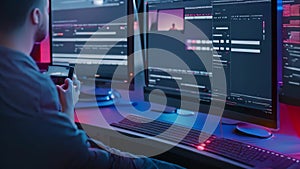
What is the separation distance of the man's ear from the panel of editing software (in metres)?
0.83

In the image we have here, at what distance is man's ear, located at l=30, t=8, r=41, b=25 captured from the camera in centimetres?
117

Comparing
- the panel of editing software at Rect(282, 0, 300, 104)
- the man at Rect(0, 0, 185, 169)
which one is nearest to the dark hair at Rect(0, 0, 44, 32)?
the man at Rect(0, 0, 185, 169)

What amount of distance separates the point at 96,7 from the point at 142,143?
0.84 m

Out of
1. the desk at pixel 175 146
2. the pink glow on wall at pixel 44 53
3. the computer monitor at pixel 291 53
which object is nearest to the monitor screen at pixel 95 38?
the desk at pixel 175 146

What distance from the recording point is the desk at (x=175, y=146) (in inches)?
56.8

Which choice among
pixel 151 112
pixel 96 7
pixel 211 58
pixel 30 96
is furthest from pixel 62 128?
pixel 96 7

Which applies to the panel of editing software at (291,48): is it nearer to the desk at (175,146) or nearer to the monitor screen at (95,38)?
the desk at (175,146)

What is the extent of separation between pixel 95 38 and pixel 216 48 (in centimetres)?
72

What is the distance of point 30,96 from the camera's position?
1.05 meters

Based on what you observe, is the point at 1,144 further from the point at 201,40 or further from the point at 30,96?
the point at 201,40

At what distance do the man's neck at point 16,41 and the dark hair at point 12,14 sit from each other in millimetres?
16

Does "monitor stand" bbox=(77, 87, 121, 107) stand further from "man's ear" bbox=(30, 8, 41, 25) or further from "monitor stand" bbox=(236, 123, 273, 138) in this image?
"man's ear" bbox=(30, 8, 41, 25)

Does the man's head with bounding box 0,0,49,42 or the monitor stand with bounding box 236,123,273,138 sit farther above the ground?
the man's head with bounding box 0,0,49,42

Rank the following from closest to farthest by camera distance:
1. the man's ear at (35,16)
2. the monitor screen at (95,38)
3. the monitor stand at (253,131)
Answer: the man's ear at (35,16) < the monitor stand at (253,131) < the monitor screen at (95,38)
